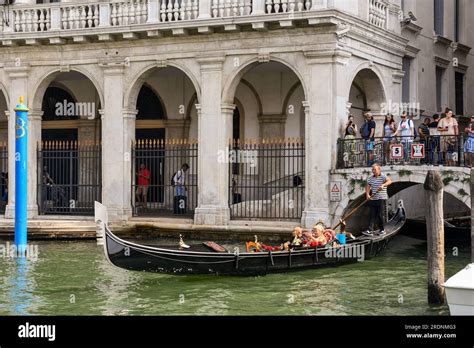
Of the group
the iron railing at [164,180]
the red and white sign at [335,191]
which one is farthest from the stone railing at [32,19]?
the red and white sign at [335,191]

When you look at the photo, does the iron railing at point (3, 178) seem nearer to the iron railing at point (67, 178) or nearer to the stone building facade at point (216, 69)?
the iron railing at point (67, 178)

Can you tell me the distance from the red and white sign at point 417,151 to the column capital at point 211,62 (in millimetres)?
4504

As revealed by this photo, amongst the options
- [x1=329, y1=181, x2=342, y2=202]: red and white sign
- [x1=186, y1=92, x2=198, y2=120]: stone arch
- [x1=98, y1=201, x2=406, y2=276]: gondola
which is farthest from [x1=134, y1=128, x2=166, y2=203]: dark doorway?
[x1=98, y1=201, x2=406, y2=276]: gondola

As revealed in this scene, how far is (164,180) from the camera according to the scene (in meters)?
23.6

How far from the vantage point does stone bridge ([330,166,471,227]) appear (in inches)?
693

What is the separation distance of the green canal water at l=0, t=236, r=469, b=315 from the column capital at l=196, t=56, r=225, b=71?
5234 mm

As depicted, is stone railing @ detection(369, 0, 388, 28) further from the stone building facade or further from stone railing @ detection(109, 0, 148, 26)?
stone railing @ detection(109, 0, 148, 26)

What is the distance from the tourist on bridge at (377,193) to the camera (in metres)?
17.9

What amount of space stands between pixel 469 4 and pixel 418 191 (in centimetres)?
700

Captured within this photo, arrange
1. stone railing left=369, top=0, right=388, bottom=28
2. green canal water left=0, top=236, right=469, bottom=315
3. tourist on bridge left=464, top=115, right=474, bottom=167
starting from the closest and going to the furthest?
green canal water left=0, top=236, right=469, bottom=315
tourist on bridge left=464, top=115, right=474, bottom=167
stone railing left=369, top=0, right=388, bottom=28

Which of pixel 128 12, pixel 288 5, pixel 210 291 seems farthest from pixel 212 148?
pixel 210 291

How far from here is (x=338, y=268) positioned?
52.9 ft

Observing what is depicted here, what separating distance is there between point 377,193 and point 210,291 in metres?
5.33

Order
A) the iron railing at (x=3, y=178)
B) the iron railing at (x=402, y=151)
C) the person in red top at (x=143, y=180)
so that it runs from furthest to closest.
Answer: the iron railing at (x=3, y=178) → the person in red top at (x=143, y=180) → the iron railing at (x=402, y=151)
